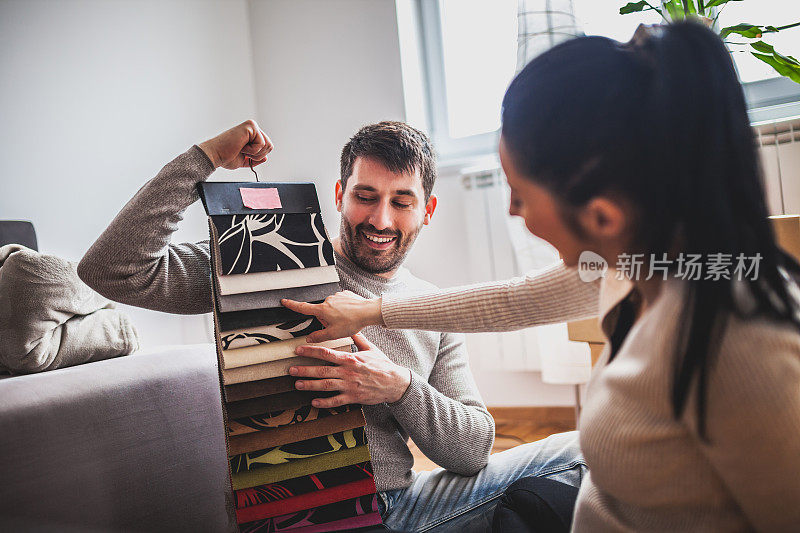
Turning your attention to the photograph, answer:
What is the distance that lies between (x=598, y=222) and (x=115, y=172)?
7.72 feet

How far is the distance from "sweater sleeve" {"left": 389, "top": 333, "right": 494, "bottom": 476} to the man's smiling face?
0.94 ft

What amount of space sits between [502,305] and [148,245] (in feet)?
1.87

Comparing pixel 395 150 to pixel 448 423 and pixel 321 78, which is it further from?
pixel 321 78

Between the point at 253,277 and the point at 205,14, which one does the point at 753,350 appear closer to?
the point at 253,277

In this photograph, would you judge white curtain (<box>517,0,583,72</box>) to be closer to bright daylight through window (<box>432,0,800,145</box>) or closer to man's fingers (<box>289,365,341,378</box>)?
bright daylight through window (<box>432,0,800,145</box>)

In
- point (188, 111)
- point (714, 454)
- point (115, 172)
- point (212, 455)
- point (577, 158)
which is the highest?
point (188, 111)

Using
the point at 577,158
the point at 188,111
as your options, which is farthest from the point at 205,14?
the point at 577,158

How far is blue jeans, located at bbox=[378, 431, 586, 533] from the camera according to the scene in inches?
41.8

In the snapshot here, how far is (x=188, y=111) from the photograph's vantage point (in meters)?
2.89

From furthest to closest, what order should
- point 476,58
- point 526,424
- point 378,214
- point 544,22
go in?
point 476,58 < point 526,424 < point 544,22 < point 378,214

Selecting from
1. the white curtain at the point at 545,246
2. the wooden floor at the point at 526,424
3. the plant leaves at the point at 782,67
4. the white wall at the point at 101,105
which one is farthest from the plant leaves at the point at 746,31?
the white wall at the point at 101,105

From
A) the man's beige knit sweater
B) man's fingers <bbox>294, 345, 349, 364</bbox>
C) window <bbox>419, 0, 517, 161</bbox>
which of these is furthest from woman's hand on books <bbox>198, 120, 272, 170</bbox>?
window <bbox>419, 0, 517, 161</bbox>

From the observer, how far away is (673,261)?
0.53 meters

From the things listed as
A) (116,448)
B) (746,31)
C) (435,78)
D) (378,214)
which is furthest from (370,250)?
(435,78)
